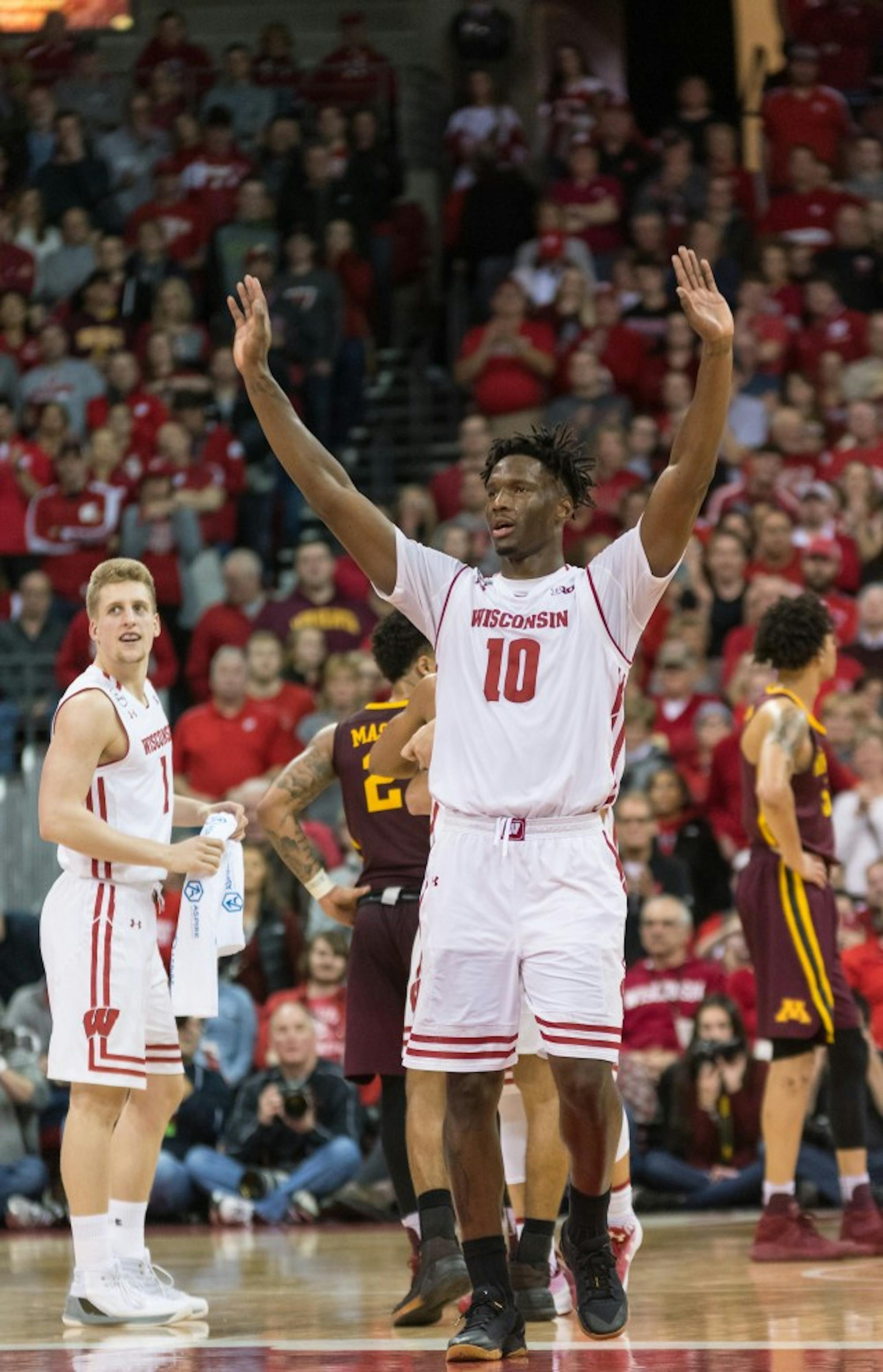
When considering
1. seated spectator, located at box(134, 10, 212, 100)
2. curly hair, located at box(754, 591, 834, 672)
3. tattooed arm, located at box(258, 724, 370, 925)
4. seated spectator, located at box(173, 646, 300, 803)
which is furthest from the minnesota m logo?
seated spectator, located at box(134, 10, 212, 100)

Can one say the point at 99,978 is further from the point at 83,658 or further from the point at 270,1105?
the point at 83,658

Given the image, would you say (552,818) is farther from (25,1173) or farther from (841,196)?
(841,196)

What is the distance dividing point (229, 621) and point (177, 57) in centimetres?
684

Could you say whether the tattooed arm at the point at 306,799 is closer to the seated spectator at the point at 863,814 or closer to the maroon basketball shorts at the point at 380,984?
the maroon basketball shorts at the point at 380,984

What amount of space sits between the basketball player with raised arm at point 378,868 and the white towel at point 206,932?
1.93 ft

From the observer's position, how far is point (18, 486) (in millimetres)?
16531

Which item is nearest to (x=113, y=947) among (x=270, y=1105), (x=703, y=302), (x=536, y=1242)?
(x=536, y=1242)

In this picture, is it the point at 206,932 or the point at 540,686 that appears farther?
the point at 206,932

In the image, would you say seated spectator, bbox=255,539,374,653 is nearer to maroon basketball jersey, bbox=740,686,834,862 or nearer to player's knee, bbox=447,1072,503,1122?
maroon basketball jersey, bbox=740,686,834,862

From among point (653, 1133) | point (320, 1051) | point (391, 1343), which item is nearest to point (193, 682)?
point (320, 1051)

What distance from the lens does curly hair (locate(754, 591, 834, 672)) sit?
921cm

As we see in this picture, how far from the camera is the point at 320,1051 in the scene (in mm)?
11867

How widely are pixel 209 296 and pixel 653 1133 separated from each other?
29.1 ft

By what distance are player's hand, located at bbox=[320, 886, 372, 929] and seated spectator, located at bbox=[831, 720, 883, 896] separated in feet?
14.1
